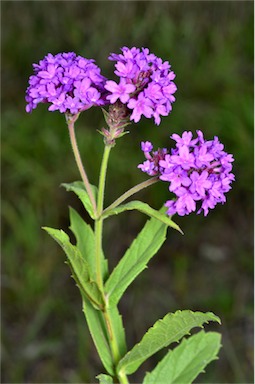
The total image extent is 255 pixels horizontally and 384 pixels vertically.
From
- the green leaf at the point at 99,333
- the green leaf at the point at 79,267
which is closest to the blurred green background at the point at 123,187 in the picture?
the green leaf at the point at 99,333

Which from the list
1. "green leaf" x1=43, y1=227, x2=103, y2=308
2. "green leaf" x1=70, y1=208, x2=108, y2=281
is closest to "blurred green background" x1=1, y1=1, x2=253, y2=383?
"green leaf" x1=70, y1=208, x2=108, y2=281

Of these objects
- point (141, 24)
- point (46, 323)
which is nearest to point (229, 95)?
point (141, 24)

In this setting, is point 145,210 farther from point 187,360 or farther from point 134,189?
point 187,360

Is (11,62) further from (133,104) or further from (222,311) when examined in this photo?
(133,104)

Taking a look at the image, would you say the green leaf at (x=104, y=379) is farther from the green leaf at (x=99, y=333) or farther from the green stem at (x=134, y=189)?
the green stem at (x=134, y=189)

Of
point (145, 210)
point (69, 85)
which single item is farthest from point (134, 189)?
point (69, 85)
